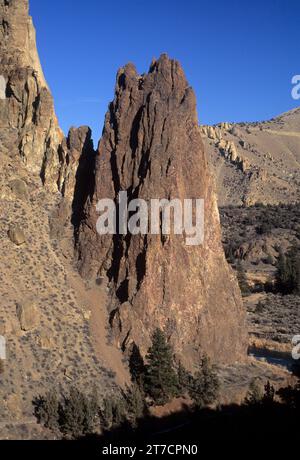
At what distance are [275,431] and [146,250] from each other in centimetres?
1227

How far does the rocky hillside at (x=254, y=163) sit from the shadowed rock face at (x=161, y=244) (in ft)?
315

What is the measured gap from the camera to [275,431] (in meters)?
22.2

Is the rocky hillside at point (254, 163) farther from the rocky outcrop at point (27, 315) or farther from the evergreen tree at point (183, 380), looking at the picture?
the rocky outcrop at point (27, 315)

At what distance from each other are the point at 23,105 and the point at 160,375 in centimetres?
2210

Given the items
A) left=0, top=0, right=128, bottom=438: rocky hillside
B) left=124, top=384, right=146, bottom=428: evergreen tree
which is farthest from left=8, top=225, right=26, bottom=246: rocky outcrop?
left=124, top=384, right=146, bottom=428: evergreen tree

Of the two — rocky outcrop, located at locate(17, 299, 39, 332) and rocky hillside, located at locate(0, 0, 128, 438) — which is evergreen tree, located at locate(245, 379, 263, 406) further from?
rocky outcrop, located at locate(17, 299, 39, 332)

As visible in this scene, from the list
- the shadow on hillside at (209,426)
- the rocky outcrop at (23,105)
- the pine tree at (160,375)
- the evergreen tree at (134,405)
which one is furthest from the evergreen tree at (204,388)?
the rocky outcrop at (23,105)

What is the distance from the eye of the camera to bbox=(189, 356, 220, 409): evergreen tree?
88.4ft

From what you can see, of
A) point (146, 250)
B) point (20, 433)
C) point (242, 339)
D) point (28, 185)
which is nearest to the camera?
point (20, 433)

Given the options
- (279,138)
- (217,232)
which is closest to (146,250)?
(217,232)

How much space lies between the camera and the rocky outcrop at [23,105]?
120 ft

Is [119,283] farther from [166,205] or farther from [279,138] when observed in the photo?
[279,138]

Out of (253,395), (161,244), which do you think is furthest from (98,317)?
(253,395)

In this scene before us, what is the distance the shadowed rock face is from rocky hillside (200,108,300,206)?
96.1 meters
